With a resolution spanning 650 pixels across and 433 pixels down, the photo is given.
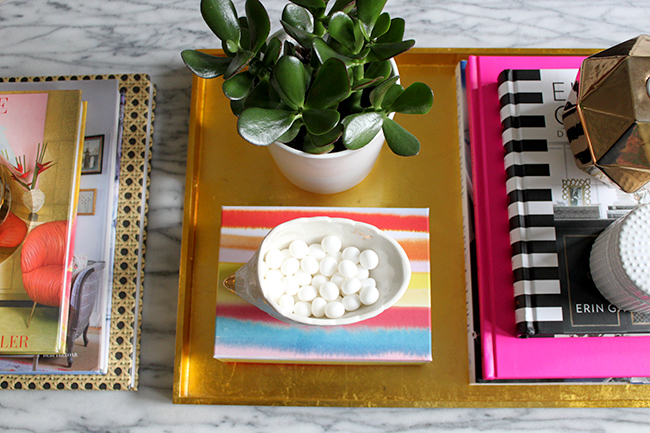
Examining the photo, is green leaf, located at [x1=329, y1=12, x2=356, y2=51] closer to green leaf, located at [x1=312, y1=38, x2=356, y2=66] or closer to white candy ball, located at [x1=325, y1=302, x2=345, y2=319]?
green leaf, located at [x1=312, y1=38, x2=356, y2=66]

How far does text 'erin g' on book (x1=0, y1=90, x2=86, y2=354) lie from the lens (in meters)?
0.42

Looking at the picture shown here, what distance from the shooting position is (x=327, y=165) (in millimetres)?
340

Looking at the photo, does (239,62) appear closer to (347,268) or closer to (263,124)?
(263,124)

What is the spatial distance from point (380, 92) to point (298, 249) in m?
0.13

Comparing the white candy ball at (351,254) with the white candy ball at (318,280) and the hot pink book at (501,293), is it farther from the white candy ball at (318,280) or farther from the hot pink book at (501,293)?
the hot pink book at (501,293)

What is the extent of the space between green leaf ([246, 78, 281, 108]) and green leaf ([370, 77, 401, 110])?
0.21ft

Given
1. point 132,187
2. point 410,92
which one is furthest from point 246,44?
point 132,187

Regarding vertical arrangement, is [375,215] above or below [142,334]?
above

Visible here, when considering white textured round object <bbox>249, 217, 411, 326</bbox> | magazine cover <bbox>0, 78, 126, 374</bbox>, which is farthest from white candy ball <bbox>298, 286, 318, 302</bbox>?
magazine cover <bbox>0, 78, 126, 374</bbox>

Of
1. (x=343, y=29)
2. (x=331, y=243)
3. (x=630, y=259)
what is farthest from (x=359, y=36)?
(x=630, y=259)

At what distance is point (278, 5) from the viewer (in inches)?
19.6

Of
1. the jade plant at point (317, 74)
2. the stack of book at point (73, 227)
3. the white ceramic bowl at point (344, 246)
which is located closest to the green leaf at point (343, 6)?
the jade plant at point (317, 74)

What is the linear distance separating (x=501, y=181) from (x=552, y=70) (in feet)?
0.38

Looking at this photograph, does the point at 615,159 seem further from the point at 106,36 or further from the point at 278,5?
the point at 106,36
